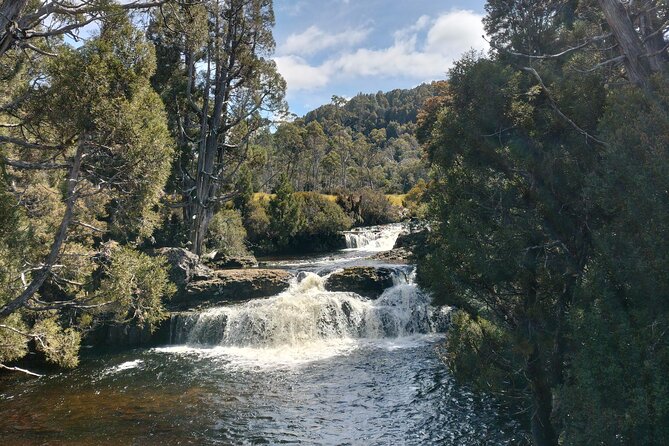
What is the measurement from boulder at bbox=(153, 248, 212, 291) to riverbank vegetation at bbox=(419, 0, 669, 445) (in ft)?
45.0

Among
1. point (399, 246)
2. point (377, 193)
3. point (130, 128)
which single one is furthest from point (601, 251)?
point (377, 193)

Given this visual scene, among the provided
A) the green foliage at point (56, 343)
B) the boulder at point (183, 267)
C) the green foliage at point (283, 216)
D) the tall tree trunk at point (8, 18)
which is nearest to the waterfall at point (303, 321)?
the boulder at point (183, 267)

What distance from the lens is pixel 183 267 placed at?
65.5ft

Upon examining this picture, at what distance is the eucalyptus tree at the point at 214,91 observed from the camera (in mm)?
22406

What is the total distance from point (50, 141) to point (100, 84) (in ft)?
6.00

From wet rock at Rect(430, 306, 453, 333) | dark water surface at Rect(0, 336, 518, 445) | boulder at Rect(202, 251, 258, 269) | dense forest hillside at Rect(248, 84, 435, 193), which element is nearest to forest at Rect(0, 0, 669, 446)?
dark water surface at Rect(0, 336, 518, 445)

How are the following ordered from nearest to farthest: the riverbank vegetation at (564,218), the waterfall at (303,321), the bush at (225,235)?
the riverbank vegetation at (564,218)
the waterfall at (303,321)
the bush at (225,235)

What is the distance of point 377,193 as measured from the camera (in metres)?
52.9

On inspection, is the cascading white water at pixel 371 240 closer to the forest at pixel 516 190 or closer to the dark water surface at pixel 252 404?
the dark water surface at pixel 252 404

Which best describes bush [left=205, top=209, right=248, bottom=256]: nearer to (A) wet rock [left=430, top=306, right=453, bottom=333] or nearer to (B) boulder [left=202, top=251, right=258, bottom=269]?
(B) boulder [left=202, top=251, right=258, bottom=269]

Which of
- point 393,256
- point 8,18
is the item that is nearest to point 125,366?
point 8,18

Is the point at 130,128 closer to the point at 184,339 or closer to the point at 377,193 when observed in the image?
Result: the point at 184,339

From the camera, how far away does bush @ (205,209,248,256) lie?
29047mm

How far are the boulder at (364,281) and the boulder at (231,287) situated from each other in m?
A: 2.40
